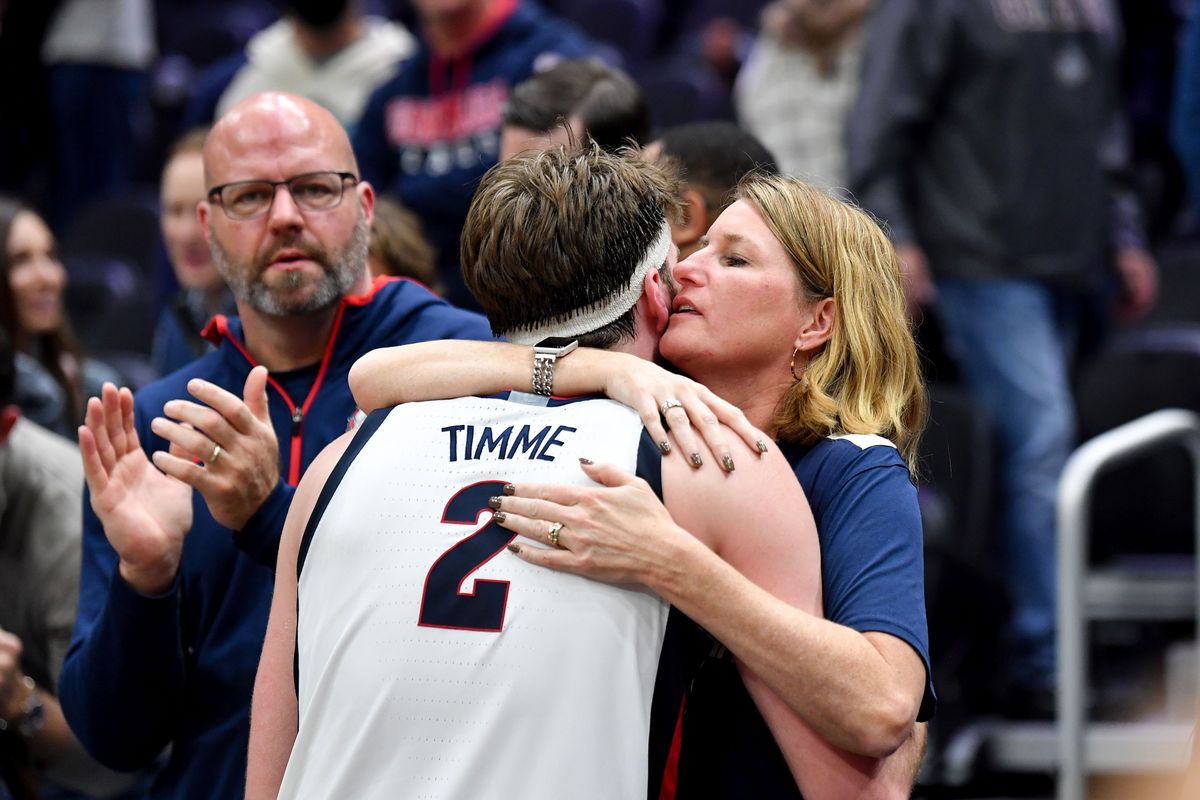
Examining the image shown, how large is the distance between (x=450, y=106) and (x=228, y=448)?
2514mm

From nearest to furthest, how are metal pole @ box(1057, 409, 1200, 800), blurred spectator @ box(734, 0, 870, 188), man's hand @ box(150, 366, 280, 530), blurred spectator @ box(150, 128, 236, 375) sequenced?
man's hand @ box(150, 366, 280, 530)
metal pole @ box(1057, 409, 1200, 800)
blurred spectator @ box(150, 128, 236, 375)
blurred spectator @ box(734, 0, 870, 188)

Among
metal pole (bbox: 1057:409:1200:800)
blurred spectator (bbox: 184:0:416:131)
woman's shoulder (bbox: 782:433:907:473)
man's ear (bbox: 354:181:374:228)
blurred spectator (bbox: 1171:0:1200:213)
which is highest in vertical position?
blurred spectator (bbox: 184:0:416:131)

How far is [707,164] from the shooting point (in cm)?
343

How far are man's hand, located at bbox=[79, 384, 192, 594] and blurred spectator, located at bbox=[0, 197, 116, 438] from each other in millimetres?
1955

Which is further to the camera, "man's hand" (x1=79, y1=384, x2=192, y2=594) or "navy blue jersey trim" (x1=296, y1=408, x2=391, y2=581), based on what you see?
"man's hand" (x1=79, y1=384, x2=192, y2=594)

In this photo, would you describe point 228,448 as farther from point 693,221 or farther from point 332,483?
point 693,221

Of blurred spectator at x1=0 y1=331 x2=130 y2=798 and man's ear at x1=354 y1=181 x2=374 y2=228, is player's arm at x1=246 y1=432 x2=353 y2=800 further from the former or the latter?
blurred spectator at x1=0 y1=331 x2=130 y2=798

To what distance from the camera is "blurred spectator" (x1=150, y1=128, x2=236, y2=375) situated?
15.8ft

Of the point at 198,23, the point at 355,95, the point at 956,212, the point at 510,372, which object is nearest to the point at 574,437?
the point at 510,372

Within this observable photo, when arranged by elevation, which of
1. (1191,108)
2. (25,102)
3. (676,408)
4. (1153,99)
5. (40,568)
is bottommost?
(40,568)

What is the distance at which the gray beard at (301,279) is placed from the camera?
3.09 m

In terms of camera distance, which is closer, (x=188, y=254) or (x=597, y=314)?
(x=597, y=314)

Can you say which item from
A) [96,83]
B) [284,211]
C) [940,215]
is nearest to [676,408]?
[284,211]

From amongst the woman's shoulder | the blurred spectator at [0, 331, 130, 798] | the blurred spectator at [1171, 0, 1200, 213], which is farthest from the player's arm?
the blurred spectator at [1171, 0, 1200, 213]
